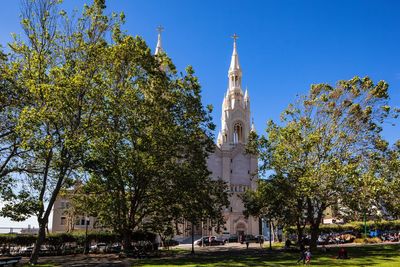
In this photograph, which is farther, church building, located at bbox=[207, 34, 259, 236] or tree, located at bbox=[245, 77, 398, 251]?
church building, located at bbox=[207, 34, 259, 236]

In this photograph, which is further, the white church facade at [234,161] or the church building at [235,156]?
the church building at [235,156]

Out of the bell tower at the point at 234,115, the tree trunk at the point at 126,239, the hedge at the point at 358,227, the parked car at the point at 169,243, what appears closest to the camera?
the tree trunk at the point at 126,239

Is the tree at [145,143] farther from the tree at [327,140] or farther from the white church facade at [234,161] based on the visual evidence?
the white church facade at [234,161]

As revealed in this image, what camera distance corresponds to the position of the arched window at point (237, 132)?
270ft

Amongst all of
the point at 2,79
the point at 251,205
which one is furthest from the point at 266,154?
the point at 2,79

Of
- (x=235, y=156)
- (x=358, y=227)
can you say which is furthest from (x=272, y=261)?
(x=235, y=156)

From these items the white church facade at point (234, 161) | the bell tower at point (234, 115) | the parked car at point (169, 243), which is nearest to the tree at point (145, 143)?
the parked car at point (169, 243)

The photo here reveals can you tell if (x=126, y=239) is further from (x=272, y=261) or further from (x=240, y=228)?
(x=240, y=228)

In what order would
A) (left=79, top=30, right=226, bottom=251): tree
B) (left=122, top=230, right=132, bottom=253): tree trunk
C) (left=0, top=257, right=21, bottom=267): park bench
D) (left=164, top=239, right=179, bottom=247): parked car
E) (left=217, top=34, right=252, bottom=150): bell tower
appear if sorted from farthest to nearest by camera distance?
(left=217, top=34, right=252, bottom=150): bell tower < (left=164, top=239, right=179, bottom=247): parked car < (left=122, top=230, right=132, bottom=253): tree trunk < (left=79, top=30, right=226, bottom=251): tree < (left=0, top=257, right=21, bottom=267): park bench

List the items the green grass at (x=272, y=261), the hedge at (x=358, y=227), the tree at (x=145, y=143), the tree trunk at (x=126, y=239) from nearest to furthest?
the green grass at (x=272, y=261)
the tree at (x=145, y=143)
the tree trunk at (x=126, y=239)
the hedge at (x=358, y=227)

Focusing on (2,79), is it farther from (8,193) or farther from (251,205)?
(251,205)

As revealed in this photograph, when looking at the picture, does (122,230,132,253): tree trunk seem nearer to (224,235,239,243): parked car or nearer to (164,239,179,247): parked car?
(164,239,179,247): parked car

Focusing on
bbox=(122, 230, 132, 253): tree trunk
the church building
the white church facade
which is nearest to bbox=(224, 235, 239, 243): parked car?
the white church facade

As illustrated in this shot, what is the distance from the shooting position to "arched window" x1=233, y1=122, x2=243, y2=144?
270 feet
